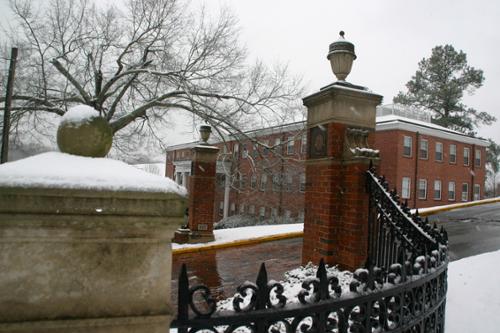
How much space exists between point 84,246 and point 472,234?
11.5 meters

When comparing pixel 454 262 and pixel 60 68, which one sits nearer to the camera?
pixel 454 262

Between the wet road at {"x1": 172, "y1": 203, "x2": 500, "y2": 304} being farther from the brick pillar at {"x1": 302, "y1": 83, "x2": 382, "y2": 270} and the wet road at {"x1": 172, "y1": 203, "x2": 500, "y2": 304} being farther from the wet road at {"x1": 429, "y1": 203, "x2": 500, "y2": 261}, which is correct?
the brick pillar at {"x1": 302, "y1": 83, "x2": 382, "y2": 270}

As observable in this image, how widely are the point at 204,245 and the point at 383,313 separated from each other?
7.30 meters

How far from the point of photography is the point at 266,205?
31.6 meters

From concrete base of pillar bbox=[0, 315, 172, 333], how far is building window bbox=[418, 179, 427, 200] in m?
29.2

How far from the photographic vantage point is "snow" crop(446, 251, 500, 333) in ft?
13.3

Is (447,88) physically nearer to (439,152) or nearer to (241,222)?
(439,152)

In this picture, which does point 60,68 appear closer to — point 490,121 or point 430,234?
point 430,234

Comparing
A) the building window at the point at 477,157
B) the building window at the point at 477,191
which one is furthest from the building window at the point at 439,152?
the building window at the point at 477,191

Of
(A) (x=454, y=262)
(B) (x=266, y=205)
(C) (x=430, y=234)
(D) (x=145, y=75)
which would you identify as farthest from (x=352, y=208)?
(B) (x=266, y=205)

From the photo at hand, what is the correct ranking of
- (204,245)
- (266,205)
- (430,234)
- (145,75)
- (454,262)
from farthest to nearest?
(266,205), (145,75), (204,245), (454,262), (430,234)

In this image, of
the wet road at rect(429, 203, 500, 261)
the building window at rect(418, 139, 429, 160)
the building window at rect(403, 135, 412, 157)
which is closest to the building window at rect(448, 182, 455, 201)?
the building window at rect(418, 139, 429, 160)

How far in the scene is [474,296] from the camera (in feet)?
16.0

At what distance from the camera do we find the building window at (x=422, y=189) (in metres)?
27.2
